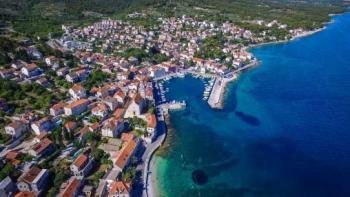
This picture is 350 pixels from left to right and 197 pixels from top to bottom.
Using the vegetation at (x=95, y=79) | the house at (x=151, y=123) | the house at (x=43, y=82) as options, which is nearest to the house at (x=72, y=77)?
the vegetation at (x=95, y=79)

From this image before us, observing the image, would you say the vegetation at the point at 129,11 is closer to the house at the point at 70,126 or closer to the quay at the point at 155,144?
the quay at the point at 155,144

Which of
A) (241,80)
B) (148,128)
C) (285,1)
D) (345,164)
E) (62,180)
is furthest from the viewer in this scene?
(285,1)

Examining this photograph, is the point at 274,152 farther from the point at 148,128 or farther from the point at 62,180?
the point at 62,180

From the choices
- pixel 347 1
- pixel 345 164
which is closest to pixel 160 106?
pixel 345 164

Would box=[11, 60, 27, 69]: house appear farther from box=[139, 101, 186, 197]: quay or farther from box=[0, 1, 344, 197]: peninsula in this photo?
box=[139, 101, 186, 197]: quay

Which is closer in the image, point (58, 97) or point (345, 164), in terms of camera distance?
point (345, 164)

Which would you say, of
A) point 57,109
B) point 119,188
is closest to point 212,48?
point 57,109
